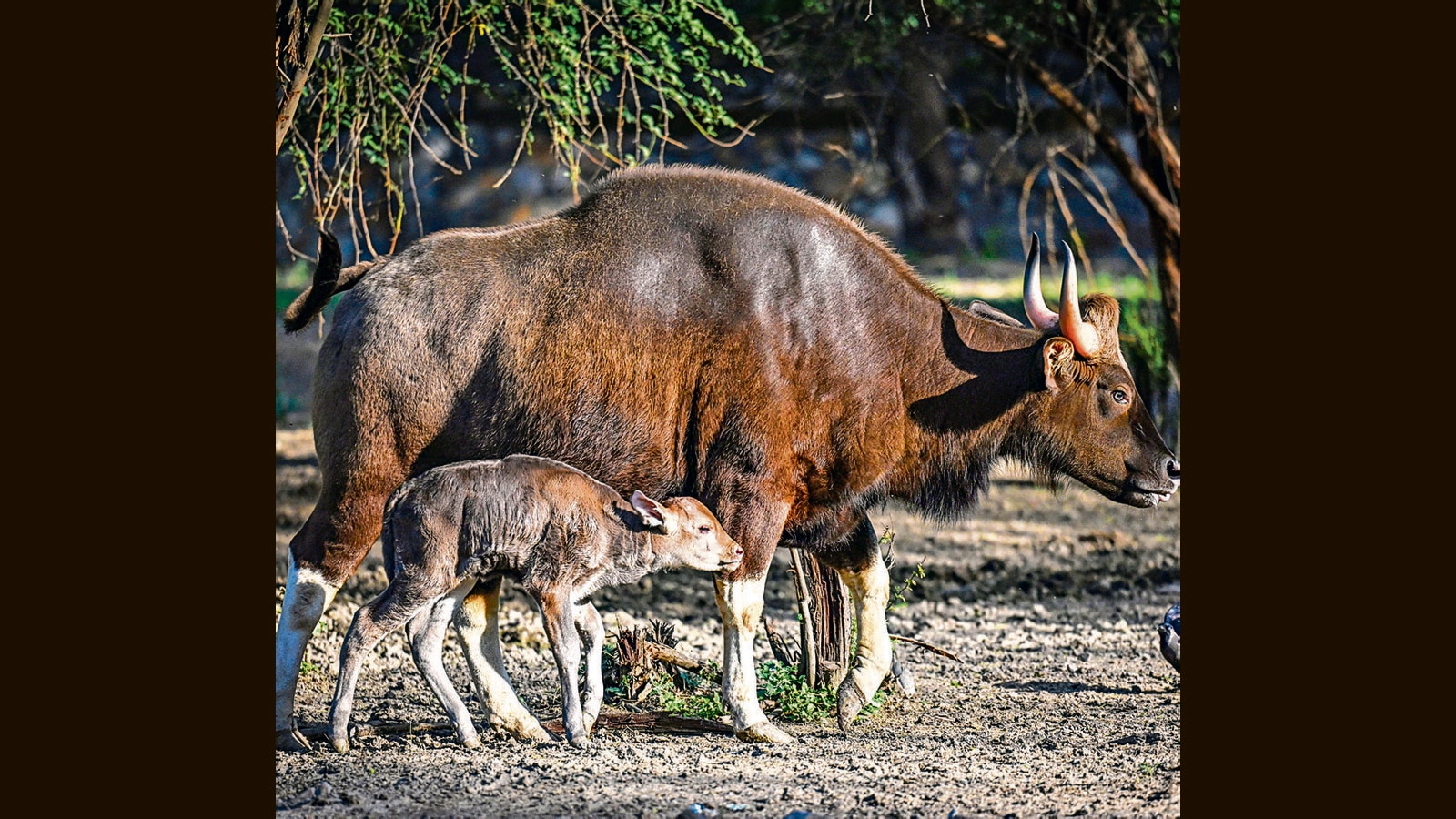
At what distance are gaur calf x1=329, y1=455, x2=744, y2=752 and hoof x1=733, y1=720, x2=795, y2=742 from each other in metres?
0.71

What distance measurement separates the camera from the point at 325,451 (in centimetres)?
747

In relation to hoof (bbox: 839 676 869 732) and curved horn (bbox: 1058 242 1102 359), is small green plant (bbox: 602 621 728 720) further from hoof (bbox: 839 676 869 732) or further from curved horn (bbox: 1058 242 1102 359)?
curved horn (bbox: 1058 242 1102 359)

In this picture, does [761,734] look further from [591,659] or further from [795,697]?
[591,659]

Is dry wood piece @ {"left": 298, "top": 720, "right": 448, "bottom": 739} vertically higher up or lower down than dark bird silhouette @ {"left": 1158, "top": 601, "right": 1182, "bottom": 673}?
lower down

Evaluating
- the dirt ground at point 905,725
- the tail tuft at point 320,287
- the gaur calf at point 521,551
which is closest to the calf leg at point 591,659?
the gaur calf at point 521,551

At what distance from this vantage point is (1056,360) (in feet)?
25.1

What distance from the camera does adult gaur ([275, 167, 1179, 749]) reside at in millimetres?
7430

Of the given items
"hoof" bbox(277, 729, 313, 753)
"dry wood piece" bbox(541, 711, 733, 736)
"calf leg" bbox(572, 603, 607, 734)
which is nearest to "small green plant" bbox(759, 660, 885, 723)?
"dry wood piece" bbox(541, 711, 733, 736)

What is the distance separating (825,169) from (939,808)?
52.5 feet

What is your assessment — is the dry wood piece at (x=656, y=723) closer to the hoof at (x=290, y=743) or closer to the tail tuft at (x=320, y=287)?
the hoof at (x=290, y=743)

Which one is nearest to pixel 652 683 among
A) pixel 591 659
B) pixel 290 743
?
pixel 591 659

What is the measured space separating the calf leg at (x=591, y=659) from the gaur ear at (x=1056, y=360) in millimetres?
2415

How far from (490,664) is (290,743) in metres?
0.96

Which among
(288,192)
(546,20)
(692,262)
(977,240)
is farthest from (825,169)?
(692,262)
